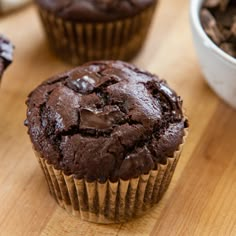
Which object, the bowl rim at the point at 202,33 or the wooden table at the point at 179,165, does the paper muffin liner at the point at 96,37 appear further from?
the bowl rim at the point at 202,33

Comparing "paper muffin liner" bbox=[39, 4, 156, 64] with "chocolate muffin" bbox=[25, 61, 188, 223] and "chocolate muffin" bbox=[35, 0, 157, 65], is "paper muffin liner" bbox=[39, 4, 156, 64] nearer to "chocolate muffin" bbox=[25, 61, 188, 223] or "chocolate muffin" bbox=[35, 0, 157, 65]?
"chocolate muffin" bbox=[35, 0, 157, 65]

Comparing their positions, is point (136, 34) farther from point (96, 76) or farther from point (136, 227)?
point (136, 227)

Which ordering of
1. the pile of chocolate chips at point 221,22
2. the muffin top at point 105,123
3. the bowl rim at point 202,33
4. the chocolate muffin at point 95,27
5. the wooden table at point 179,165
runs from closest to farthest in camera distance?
the muffin top at point 105,123, the wooden table at point 179,165, the bowl rim at point 202,33, the pile of chocolate chips at point 221,22, the chocolate muffin at point 95,27

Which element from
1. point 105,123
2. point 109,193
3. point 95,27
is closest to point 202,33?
point 95,27

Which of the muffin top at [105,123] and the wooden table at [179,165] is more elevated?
the muffin top at [105,123]

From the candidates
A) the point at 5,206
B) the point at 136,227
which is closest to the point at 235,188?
the point at 136,227

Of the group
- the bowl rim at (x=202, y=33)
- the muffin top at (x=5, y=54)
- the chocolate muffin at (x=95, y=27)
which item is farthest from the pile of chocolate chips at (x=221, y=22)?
the muffin top at (x=5, y=54)

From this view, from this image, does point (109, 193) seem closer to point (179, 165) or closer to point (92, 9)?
point (179, 165)
